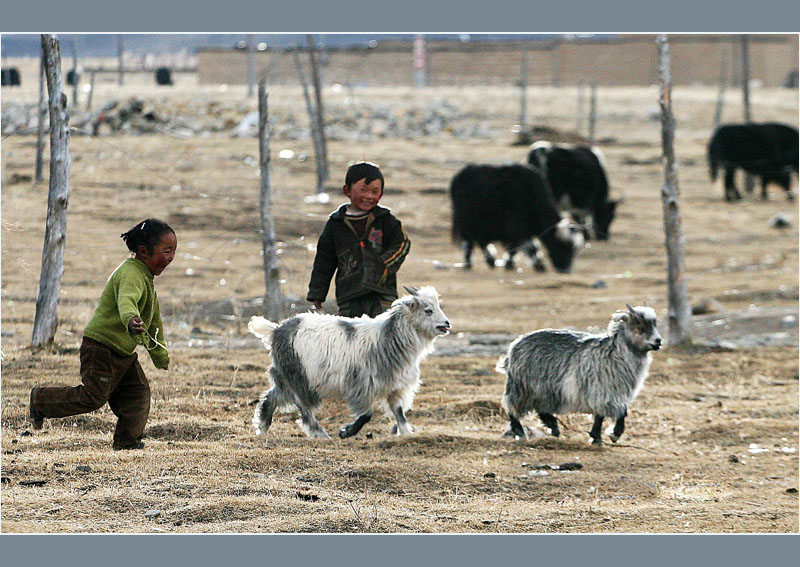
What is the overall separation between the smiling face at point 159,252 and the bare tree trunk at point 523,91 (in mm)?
19285

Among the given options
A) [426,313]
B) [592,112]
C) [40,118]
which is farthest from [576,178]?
[426,313]

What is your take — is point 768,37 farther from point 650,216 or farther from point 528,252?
point 528,252

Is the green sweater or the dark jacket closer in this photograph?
the green sweater

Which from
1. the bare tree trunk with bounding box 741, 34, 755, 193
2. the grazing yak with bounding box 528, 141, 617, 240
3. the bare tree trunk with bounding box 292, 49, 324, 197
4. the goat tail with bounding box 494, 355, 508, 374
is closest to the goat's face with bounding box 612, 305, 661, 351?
the goat tail with bounding box 494, 355, 508, 374

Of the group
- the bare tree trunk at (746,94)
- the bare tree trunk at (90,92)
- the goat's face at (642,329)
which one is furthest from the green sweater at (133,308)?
the bare tree trunk at (746,94)

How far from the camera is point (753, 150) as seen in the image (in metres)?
23.9

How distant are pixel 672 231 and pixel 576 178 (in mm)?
9619

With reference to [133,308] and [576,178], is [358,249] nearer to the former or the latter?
[133,308]

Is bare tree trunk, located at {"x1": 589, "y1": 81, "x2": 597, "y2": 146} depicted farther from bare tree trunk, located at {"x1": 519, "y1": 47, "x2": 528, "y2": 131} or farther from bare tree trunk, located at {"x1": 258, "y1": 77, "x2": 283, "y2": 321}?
bare tree trunk, located at {"x1": 258, "y1": 77, "x2": 283, "y2": 321}

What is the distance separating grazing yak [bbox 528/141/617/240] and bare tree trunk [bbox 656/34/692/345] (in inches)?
359

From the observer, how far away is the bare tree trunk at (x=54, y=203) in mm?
8117

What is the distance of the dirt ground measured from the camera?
5.94 meters

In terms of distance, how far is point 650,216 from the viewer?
21906 mm

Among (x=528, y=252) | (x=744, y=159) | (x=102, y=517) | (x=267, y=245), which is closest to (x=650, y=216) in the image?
(x=744, y=159)
